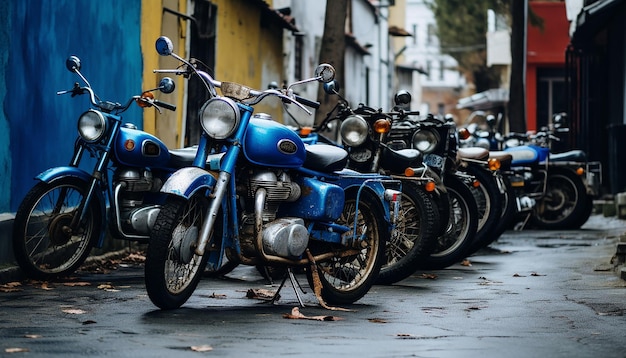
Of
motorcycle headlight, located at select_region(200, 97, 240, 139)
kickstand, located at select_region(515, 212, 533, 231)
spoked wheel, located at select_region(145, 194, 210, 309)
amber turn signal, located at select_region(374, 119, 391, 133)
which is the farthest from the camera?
kickstand, located at select_region(515, 212, 533, 231)

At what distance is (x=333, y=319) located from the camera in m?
7.20

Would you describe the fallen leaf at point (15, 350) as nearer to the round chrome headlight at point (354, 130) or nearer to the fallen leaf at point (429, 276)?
the round chrome headlight at point (354, 130)

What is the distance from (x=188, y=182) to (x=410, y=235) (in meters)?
3.11

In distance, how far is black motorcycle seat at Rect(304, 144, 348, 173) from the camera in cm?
809

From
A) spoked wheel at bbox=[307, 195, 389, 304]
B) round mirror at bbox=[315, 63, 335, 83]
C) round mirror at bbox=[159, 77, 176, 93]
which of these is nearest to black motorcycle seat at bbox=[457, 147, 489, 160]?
spoked wheel at bbox=[307, 195, 389, 304]

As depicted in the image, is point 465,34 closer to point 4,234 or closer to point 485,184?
point 485,184

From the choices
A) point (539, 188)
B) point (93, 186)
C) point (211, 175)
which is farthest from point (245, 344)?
point (539, 188)

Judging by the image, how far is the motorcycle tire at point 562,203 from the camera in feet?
55.0

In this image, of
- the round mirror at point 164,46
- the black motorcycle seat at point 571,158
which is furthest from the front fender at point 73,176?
the black motorcycle seat at point 571,158

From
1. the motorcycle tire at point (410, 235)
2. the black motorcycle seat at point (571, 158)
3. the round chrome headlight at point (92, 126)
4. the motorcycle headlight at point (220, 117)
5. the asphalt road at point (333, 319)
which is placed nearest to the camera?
the asphalt road at point (333, 319)

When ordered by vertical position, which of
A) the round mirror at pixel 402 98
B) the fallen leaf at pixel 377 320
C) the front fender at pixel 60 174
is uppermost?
the round mirror at pixel 402 98

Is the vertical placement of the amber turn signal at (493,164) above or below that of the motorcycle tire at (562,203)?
above

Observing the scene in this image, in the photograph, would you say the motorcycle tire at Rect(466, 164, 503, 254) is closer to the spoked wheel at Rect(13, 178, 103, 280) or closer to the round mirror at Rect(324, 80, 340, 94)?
the round mirror at Rect(324, 80, 340, 94)

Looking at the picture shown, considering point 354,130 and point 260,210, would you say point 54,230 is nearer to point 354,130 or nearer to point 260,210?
point 260,210
